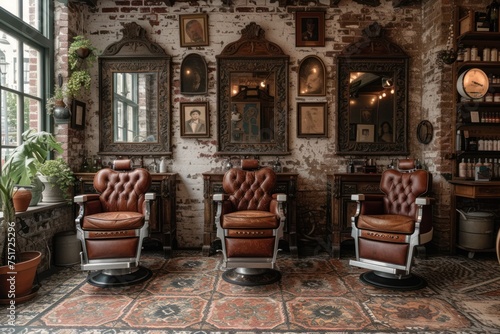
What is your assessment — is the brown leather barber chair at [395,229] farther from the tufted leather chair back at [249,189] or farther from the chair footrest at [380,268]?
the tufted leather chair back at [249,189]

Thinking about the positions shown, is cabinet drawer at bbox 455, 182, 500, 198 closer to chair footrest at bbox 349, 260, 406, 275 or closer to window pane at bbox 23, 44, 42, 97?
chair footrest at bbox 349, 260, 406, 275

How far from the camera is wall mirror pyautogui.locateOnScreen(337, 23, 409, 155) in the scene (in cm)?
481

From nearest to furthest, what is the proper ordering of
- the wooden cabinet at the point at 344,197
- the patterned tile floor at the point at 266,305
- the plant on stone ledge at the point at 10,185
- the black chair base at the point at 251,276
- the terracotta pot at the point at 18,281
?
the patterned tile floor at the point at 266,305, the terracotta pot at the point at 18,281, the plant on stone ledge at the point at 10,185, the black chair base at the point at 251,276, the wooden cabinet at the point at 344,197

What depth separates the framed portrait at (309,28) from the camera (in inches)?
189

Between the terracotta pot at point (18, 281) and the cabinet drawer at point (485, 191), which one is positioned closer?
the terracotta pot at point (18, 281)

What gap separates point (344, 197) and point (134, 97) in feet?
10.7

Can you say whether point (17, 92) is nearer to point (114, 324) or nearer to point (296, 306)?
point (114, 324)

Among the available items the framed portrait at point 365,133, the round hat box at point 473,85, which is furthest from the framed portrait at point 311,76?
the round hat box at point 473,85

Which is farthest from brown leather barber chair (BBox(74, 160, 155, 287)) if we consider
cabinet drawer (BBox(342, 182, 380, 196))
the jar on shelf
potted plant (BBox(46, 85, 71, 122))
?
the jar on shelf

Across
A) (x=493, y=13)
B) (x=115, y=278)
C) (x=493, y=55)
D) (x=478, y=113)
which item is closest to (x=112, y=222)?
(x=115, y=278)

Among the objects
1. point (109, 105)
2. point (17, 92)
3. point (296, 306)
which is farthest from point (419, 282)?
point (17, 92)

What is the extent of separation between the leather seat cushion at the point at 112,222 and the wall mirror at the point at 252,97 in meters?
1.71

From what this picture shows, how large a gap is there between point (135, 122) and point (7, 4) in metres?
1.92

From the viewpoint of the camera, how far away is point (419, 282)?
3363 mm
